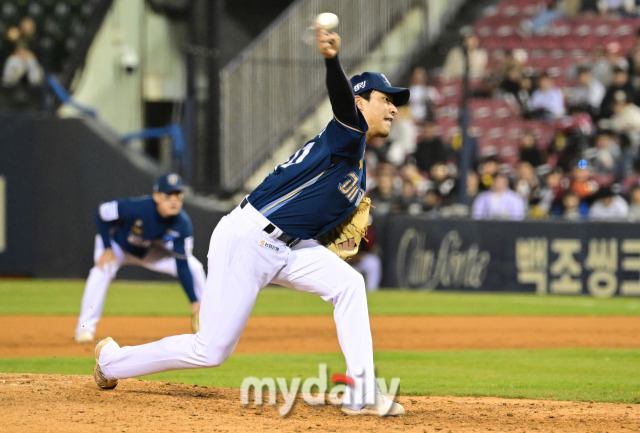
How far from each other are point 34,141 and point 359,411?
1345 centimetres

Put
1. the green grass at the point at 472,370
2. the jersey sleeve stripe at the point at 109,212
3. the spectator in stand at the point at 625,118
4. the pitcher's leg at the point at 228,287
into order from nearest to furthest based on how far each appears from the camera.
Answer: the pitcher's leg at the point at 228,287, the green grass at the point at 472,370, the jersey sleeve stripe at the point at 109,212, the spectator in stand at the point at 625,118

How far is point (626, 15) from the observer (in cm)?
1955

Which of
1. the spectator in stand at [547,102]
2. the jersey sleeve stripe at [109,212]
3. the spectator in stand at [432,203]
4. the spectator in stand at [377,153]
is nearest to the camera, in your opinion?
the jersey sleeve stripe at [109,212]

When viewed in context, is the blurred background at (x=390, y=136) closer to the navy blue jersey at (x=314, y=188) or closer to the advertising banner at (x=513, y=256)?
the advertising banner at (x=513, y=256)

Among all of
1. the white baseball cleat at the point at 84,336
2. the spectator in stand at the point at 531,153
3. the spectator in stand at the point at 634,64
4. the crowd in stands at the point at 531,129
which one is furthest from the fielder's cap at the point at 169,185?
the spectator in stand at the point at 634,64

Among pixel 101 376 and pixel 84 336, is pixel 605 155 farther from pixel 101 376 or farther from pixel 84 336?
pixel 101 376

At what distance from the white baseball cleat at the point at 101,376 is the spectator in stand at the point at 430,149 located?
1156cm

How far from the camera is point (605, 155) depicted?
16125mm

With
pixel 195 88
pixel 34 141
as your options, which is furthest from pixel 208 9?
pixel 34 141

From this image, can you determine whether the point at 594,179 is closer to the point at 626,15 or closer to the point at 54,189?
the point at 626,15

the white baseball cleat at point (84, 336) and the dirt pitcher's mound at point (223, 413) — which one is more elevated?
the dirt pitcher's mound at point (223, 413)

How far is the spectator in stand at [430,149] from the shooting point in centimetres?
1695

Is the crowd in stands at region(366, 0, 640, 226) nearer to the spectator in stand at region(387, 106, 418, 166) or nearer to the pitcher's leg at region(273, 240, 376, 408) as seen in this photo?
the spectator in stand at region(387, 106, 418, 166)

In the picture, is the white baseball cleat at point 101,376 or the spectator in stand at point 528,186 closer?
the white baseball cleat at point 101,376
